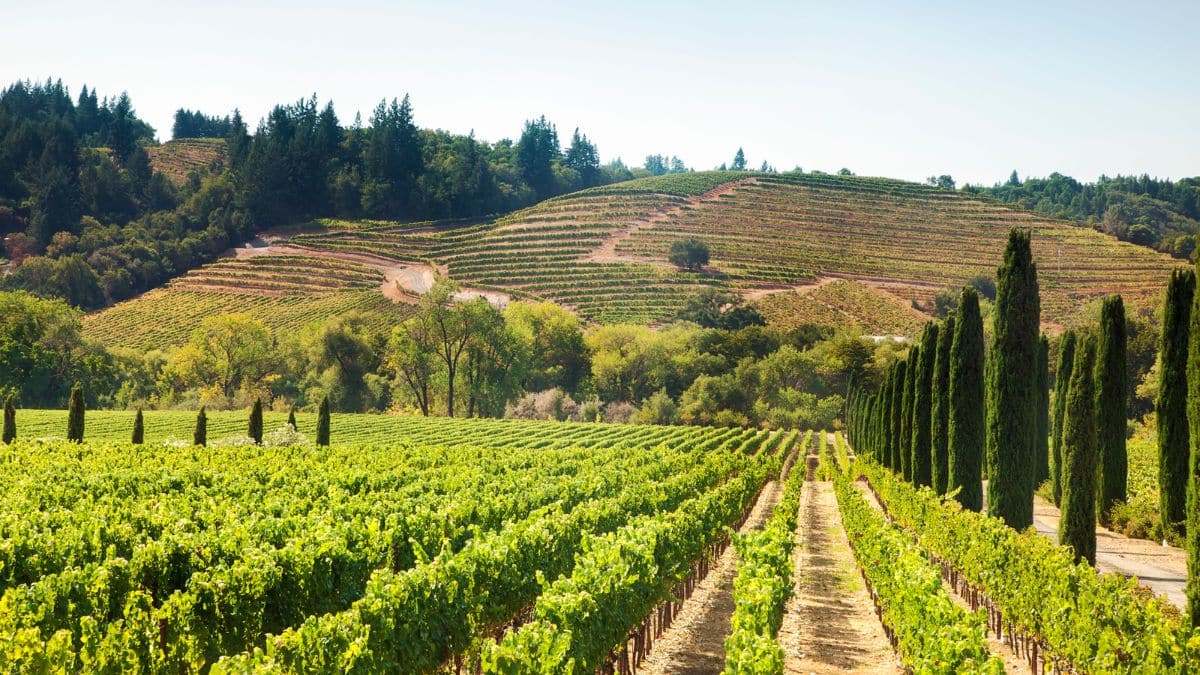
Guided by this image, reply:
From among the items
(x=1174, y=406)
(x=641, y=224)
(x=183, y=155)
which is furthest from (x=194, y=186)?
(x=1174, y=406)

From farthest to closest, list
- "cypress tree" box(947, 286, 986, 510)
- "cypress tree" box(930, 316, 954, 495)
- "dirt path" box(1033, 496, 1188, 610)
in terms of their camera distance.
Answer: "cypress tree" box(930, 316, 954, 495) → "cypress tree" box(947, 286, 986, 510) → "dirt path" box(1033, 496, 1188, 610)

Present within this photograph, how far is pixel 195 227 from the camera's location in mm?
129375

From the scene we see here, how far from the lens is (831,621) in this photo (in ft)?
51.1

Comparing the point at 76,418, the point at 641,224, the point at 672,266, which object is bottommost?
the point at 76,418

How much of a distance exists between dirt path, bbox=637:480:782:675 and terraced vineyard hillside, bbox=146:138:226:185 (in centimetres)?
14551

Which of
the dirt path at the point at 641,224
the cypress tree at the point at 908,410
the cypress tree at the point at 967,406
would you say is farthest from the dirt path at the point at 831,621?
the dirt path at the point at 641,224

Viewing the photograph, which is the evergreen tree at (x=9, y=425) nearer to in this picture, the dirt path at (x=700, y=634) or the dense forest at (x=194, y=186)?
the dirt path at (x=700, y=634)

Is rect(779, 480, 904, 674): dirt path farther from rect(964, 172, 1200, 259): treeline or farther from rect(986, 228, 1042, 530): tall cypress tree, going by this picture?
rect(964, 172, 1200, 259): treeline

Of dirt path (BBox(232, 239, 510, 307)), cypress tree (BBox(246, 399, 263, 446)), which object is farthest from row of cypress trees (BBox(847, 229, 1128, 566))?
dirt path (BBox(232, 239, 510, 307))

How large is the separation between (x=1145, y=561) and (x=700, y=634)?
11619mm

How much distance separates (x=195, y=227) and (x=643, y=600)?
13061cm

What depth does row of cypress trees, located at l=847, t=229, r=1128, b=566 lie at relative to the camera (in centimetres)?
1884

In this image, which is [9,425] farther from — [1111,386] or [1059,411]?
[1111,386]

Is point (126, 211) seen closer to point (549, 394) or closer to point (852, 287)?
point (549, 394)
